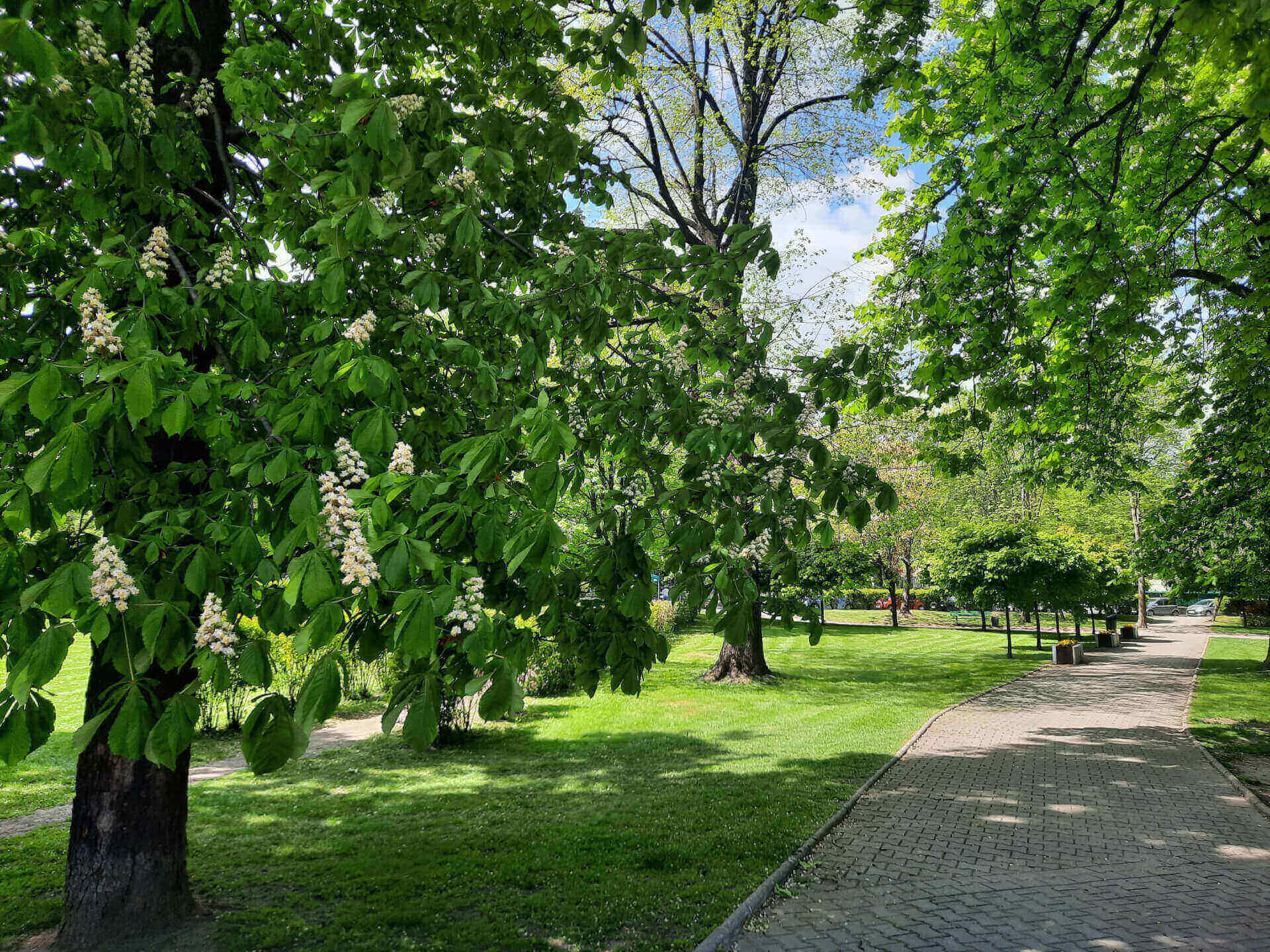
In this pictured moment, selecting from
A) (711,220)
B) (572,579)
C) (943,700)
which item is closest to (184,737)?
(572,579)

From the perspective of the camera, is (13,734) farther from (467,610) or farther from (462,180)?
(462,180)

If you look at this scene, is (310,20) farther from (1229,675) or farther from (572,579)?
(1229,675)

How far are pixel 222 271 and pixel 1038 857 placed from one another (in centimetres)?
813

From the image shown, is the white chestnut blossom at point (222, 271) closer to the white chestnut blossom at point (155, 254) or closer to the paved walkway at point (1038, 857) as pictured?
the white chestnut blossom at point (155, 254)

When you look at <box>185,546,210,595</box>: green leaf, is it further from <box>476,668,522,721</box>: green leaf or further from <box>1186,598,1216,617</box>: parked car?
<box>1186,598,1216,617</box>: parked car

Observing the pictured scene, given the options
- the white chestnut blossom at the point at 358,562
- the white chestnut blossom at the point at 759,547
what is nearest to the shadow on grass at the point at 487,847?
the white chestnut blossom at the point at 759,547

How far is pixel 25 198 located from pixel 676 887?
6.56 meters

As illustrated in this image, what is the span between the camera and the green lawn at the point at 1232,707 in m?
11.9

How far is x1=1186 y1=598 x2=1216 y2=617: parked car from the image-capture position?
52000mm

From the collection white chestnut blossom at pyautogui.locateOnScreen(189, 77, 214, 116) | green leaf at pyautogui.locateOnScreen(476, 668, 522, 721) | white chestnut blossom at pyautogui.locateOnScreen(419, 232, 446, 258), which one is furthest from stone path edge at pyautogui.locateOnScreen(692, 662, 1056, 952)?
white chestnut blossom at pyautogui.locateOnScreen(189, 77, 214, 116)

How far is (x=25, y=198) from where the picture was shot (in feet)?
13.6

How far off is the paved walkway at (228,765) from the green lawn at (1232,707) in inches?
538

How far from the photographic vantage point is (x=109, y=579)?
2.27 meters

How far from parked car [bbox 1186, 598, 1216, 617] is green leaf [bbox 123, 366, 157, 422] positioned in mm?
64031
